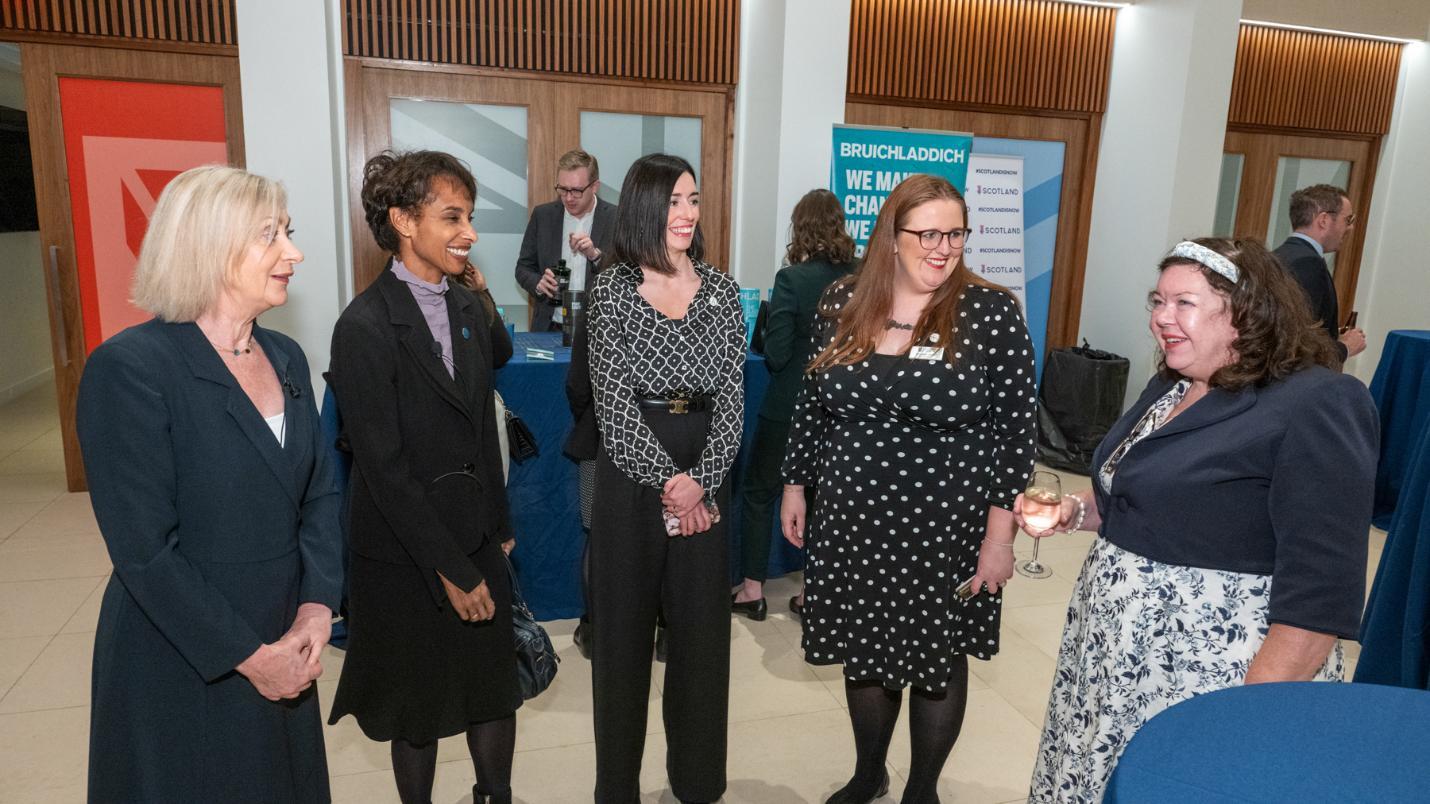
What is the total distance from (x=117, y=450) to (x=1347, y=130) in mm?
8883

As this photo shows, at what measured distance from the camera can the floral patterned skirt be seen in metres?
1.64

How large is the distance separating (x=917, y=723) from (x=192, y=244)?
207 cm

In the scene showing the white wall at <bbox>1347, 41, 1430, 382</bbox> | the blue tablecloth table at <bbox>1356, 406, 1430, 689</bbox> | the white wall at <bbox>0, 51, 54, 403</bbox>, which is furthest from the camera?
the white wall at <bbox>0, 51, 54, 403</bbox>

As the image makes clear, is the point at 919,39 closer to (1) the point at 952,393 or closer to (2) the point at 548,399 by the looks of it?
(2) the point at 548,399

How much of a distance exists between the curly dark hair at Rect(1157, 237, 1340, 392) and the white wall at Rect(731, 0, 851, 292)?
4.12 m

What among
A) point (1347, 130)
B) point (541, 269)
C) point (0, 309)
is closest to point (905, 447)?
point (541, 269)

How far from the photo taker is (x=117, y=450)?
1441mm

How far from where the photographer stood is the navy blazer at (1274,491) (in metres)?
1.47

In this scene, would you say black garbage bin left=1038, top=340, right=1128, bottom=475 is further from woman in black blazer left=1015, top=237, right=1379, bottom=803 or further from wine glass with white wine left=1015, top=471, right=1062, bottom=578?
woman in black blazer left=1015, top=237, right=1379, bottom=803

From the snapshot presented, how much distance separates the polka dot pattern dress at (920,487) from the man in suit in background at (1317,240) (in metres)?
3.34

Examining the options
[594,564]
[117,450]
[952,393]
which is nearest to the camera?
[117,450]

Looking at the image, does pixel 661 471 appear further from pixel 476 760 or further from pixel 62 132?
pixel 62 132

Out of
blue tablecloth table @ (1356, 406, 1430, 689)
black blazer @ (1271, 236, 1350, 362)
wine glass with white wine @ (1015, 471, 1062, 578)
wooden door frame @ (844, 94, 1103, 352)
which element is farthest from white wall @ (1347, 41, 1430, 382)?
wine glass with white wine @ (1015, 471, 1062, 578)

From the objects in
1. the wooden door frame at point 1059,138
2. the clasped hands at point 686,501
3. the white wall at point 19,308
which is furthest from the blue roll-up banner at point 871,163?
the white wall at point 19,308
